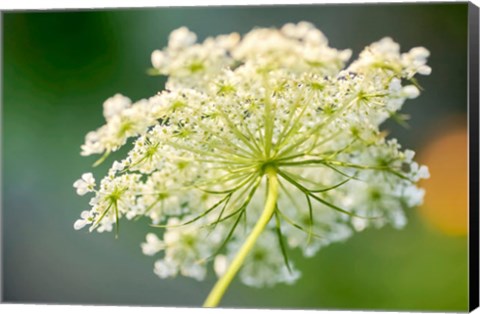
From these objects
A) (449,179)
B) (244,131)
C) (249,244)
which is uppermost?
(449,179)

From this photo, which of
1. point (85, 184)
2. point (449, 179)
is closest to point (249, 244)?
point (85, 184)

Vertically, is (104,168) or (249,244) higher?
(104,168)

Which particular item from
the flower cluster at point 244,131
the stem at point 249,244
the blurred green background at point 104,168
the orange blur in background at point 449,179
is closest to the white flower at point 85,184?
the flower cluster at point 244,131

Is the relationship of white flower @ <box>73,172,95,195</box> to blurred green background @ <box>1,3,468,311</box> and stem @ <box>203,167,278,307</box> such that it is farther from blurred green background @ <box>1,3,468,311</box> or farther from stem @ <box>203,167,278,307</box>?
blurred green background @ <box>1,3,468,311</box>

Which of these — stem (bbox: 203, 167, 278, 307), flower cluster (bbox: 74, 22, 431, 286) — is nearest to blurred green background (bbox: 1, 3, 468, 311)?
flower cluster (bbox: 74, 22, 431, 286)

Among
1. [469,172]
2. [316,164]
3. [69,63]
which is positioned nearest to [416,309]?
[469,172]

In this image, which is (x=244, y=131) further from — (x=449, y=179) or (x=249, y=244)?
(x=449, y=179)

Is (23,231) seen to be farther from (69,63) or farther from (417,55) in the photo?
(417,55)

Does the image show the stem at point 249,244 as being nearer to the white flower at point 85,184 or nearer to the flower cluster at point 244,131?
the flower cluster at point 244,131
